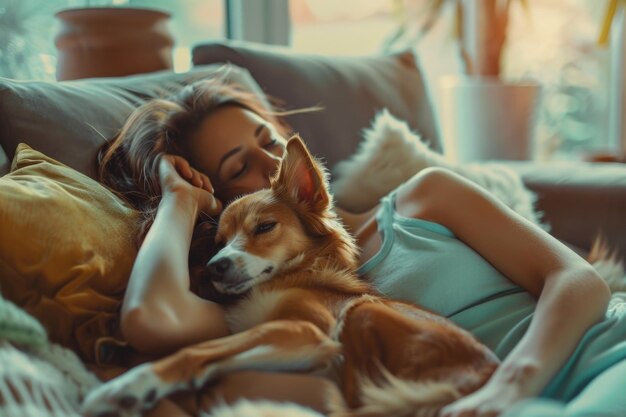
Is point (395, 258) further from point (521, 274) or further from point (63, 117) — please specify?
point (63, 117)

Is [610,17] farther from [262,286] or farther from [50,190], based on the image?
[50,190]

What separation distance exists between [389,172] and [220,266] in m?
1.02

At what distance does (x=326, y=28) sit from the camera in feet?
13.6

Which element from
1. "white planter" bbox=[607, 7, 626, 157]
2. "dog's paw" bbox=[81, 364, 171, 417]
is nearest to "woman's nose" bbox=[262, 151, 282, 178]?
"dog's paw" bbox=[81, 364, 171, 417]

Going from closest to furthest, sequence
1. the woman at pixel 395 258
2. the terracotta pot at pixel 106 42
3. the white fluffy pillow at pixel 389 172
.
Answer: the woman at pixel 395 258 < the white fluffy pillow at pixel 389 172 < the terracotta pot at pixel 106 42

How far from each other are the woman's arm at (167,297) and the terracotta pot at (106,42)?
43.8 inches

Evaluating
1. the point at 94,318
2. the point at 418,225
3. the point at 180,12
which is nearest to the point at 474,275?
the point at 418,225

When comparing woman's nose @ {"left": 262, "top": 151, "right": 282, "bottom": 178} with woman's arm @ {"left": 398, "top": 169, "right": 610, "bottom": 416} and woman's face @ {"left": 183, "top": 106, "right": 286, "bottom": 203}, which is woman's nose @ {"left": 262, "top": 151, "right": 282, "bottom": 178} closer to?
woman's face @ {"left": 183, "top": 106, "right": 286, "bottom": 203}

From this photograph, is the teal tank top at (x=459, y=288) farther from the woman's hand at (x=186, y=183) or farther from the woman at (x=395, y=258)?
the woman's hand at (x=186, y=183)

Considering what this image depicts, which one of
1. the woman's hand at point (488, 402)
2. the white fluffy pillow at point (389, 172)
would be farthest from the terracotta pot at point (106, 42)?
the woman's hand at point (488, 402)

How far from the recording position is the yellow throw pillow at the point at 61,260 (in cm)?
123

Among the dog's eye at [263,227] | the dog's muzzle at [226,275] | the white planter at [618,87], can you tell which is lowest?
the white planter at [618,87]

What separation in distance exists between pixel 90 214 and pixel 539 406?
89 centimetres

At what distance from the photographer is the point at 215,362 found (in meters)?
1.17
